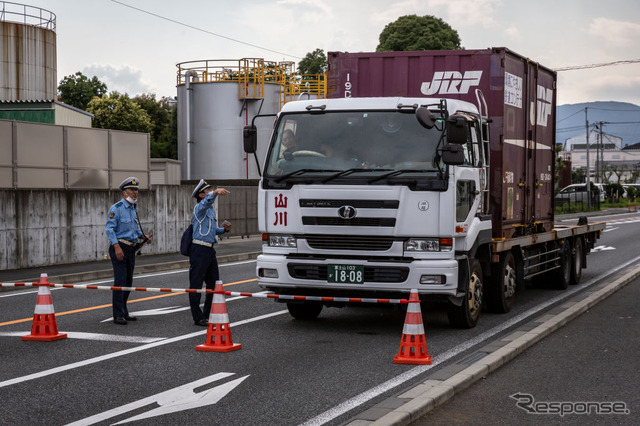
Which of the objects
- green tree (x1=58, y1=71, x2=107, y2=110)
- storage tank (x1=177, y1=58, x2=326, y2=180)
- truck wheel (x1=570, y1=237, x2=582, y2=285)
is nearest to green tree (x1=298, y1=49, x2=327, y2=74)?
green tree (x1=58, y1=71, x2=107, y2=110)

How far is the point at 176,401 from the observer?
22.9ft

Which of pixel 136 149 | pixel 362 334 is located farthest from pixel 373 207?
pixel 136 149

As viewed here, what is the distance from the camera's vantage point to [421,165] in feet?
32.6

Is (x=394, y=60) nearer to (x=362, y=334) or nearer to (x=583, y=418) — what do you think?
(x=362, y=334)

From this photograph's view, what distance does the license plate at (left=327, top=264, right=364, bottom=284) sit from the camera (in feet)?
33.0

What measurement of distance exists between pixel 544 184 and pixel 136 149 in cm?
1388

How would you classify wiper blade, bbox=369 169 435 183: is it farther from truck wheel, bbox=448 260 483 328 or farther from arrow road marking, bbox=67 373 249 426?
arrow road marking, bbox=67 373 249 426

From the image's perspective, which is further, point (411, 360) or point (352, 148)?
point (352, 148)

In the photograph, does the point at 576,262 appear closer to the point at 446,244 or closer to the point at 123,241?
the point at 446,244

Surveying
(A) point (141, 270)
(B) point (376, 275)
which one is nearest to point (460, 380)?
(B) point (376, 275)

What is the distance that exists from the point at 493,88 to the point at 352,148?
269 cm

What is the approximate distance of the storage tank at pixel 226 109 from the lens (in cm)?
4241

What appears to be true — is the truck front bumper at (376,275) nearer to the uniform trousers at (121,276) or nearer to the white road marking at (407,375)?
the white road marking at (407,375)

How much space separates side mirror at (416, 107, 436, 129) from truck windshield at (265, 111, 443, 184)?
0.73 feet
